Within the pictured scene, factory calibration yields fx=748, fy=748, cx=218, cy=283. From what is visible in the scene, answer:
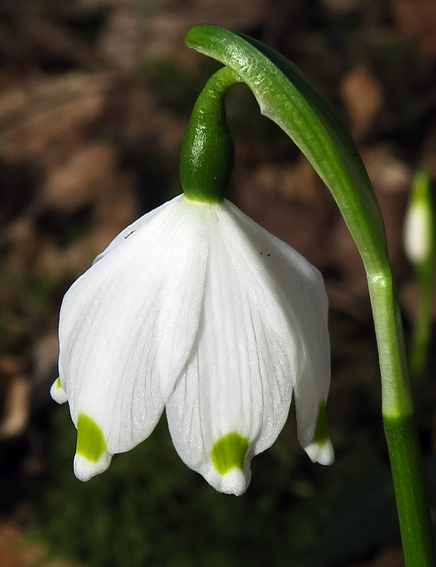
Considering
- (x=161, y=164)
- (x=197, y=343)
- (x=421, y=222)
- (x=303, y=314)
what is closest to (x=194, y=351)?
(x=197, y=343)

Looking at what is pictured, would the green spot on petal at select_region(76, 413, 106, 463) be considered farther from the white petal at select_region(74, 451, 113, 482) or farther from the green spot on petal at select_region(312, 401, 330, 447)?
the green spot on petal at select_region(312, 401, 330, 447)

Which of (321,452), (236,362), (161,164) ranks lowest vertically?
(161,164)

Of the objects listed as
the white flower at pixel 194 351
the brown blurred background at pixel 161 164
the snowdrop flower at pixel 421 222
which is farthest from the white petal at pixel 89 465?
the snowdrop flower at pixel 421 222

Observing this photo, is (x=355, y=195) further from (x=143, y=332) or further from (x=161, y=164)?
(x=161, y=164)

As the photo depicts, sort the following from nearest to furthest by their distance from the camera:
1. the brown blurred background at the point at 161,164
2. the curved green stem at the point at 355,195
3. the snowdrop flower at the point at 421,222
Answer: the curved green stem at the point at 355,195 → the snowdrop flower at the point at 421,222 → the brown blurred background at the point at 161,164

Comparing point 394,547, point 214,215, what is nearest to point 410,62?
point 394,547

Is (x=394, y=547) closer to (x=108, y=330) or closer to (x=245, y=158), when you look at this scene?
(x=108, y=330)

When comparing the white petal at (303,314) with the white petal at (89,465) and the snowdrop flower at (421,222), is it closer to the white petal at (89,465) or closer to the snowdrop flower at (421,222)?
the white petal at (89,465)
